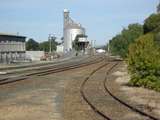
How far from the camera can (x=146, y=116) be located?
1466 centimetres

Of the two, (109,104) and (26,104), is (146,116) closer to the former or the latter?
(109,104)

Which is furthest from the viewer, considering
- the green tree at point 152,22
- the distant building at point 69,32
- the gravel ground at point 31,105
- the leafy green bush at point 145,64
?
the distant building at point 69,32

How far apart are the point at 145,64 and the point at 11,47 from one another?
268ft

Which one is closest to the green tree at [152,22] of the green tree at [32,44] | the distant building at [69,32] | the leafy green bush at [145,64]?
the leafy green bush at [145,64]

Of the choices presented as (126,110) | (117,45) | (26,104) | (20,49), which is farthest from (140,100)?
(20,49)

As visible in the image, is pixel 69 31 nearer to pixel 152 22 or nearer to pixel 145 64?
pixel 152 22

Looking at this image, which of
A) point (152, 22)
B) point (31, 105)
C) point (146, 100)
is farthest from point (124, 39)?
point (31, 105)

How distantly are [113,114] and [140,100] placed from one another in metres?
4.54

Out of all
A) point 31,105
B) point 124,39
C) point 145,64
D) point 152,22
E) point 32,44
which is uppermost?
point 152,22

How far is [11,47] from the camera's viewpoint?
106000 millimetres

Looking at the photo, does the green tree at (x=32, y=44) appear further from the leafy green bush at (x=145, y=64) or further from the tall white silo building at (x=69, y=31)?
the leafy green bush at (x=145, y=64)

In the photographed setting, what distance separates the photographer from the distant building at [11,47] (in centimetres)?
A: 9894

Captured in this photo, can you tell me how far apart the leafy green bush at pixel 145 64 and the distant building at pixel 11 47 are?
64.9 metres

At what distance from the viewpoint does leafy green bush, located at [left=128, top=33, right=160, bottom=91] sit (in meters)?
26.1
